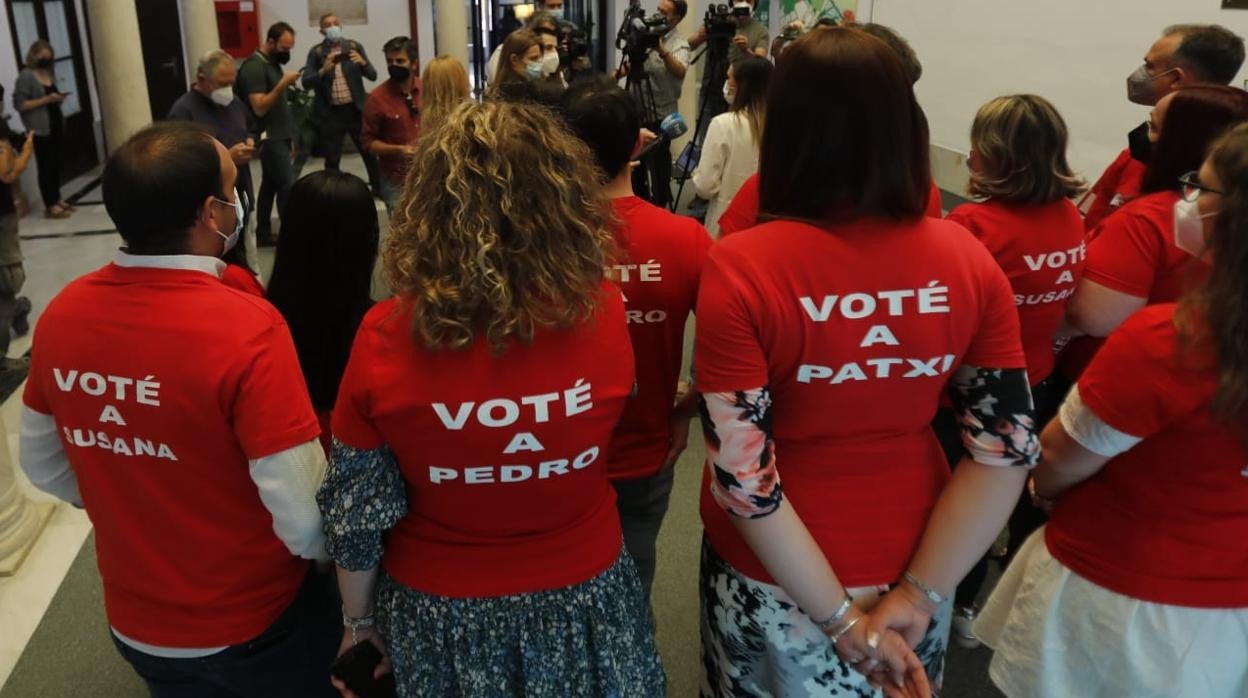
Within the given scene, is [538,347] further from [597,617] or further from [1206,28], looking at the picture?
[1206,28]

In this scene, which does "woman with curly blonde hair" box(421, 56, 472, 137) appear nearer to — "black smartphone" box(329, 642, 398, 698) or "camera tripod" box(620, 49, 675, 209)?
"camera tripod" box(620, 49, 675, 209)

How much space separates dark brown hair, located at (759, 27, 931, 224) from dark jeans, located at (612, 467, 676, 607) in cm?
80

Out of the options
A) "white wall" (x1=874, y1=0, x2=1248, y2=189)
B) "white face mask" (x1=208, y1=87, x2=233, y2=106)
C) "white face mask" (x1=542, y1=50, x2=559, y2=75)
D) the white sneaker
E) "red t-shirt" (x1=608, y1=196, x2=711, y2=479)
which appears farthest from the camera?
"white face mask" (x1=208, y1=87, x2=233, y2=106)

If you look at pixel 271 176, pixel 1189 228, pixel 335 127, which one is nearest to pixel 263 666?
pixel 1189 228

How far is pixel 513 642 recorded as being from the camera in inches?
49.6

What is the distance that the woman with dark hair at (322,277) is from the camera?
5.51 ft

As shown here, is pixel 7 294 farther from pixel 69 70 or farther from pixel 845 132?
pixel 69 70

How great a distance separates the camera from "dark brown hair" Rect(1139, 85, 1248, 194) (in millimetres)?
1954

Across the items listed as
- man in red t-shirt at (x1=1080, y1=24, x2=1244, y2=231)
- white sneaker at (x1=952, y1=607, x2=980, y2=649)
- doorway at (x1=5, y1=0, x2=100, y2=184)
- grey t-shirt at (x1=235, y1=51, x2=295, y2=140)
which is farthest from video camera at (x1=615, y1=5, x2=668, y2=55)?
doorway at (x1=5, y1=0, x2=100, y2=184)

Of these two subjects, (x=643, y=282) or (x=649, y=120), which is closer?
(x=643, y=282)

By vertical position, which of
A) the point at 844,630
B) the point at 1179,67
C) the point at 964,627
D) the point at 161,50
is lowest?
the point at 964,627

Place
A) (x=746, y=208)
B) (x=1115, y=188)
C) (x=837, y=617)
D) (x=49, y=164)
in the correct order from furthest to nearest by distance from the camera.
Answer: (x=49, y=164) → (x=1115, y=188) → (x=746, y=208) → (x=837, y=617)

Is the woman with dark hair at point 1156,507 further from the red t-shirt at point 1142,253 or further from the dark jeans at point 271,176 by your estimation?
the dark jeans at point 271,176

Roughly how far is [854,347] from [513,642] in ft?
2.04
